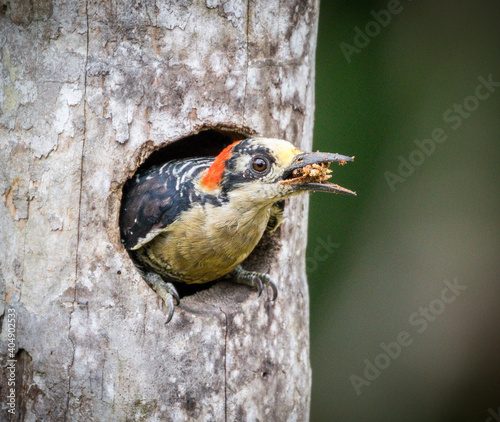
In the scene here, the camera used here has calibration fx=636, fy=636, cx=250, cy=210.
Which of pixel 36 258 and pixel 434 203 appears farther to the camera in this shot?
pixel 434 203

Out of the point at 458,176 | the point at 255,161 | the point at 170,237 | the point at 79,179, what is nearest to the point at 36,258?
the point at 79,179

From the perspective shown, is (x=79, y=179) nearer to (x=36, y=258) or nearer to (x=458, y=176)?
(x=36, y=258)

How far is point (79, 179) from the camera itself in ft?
11.9

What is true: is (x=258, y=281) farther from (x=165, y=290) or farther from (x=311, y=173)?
(x=311, y=173)

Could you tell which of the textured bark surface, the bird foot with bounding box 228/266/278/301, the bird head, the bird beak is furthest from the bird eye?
the bird foot with bounding box 228/266/278/301

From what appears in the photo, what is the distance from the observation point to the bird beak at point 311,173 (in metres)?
3.35

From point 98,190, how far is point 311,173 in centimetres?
123

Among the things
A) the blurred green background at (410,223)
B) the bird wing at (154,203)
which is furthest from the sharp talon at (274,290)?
the blurred green background at (410,223)

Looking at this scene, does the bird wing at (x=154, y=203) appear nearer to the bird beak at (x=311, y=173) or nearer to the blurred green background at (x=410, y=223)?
the bird beak at (x=311, y=173)

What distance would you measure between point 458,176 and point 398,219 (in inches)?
A: 29.7

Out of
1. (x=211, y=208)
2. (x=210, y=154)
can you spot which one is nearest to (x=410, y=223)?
(x=210, y=154)

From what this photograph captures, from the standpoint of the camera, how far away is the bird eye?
3.52 m

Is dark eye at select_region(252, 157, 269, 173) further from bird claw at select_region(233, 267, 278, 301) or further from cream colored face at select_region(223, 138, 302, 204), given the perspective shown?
bird claw at select_region(233, 267, 278, 301)

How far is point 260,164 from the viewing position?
3520 mm
